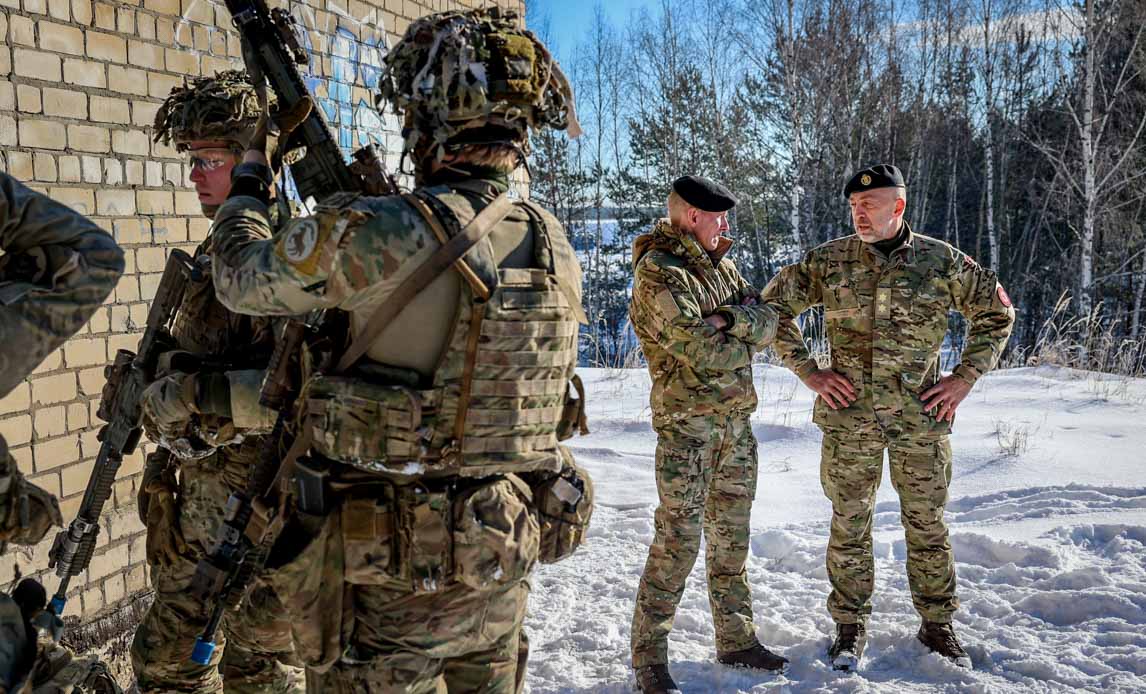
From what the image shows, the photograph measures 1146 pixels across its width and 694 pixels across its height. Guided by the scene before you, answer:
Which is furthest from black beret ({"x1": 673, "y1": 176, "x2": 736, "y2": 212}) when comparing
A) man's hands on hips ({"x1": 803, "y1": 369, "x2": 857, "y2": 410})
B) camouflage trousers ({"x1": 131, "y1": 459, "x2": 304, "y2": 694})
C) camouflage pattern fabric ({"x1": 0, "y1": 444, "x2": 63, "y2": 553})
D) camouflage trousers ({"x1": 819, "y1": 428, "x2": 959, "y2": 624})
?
camouflage pattern fabric ({"x1": 0, "y1": 444, "x2": 63, "y2": 553})

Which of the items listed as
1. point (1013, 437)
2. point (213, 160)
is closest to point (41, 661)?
point (213, 160)

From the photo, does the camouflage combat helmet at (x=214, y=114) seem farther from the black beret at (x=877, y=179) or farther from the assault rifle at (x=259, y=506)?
the black beret at (x=877, y=179)

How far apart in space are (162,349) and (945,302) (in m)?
3.09

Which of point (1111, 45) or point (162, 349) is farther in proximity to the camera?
point (1111, 45)

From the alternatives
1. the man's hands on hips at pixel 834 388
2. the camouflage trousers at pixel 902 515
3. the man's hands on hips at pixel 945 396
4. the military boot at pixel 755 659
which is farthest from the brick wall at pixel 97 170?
the man's hands on hips at pixel 945 396

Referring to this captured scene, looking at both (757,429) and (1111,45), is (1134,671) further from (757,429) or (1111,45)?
(1111,45)

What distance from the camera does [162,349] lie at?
8.51 ft

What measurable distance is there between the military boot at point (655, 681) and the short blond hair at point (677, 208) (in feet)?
5.82

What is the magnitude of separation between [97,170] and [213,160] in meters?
1.48

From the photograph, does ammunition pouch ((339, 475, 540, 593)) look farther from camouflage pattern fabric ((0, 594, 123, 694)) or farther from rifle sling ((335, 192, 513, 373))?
camouflage pattern fabric ((0, 594, 123, 694))

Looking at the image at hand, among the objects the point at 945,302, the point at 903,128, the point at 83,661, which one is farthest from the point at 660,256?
the point at 903,128

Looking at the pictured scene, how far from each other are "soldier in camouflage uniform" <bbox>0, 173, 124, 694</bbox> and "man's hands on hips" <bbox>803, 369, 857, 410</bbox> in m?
2.90

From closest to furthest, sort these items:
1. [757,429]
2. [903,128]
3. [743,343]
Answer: [743,343] < [757,429] < [903,128]

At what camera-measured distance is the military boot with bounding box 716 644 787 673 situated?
3.39 metres
